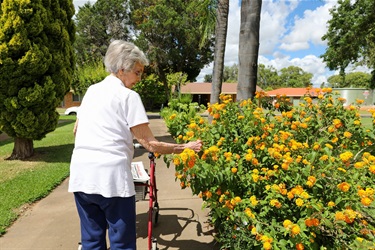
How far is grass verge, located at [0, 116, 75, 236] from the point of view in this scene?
3764 mm

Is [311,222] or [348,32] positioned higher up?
[348,32]

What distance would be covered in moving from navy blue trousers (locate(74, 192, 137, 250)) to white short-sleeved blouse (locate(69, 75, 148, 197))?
0.29ft

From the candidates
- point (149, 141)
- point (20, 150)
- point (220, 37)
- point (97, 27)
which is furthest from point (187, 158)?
point (97, 27)

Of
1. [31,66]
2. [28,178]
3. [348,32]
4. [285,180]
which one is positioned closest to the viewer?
[285,180]

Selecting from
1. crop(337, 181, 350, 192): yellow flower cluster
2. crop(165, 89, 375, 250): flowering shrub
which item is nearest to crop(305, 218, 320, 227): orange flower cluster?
crop(165, 89, 375, 250): flowering shrub

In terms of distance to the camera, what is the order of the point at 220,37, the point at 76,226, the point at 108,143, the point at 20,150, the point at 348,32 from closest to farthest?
1. the point at 108,143
2. the point at 76,226
3. the point at 220,37
4. the point at 20,150
5. the point at 348,32

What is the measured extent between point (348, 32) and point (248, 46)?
59.3ft

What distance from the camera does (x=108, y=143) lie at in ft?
5.66

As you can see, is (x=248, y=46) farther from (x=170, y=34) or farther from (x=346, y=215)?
(x=170, y=34)

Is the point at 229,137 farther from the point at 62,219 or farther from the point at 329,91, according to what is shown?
the point at 62,219

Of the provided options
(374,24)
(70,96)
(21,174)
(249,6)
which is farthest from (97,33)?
(249,6)

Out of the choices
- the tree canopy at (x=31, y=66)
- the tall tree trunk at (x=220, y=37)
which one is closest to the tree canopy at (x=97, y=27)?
the tree canopy at (x=31, y=66)

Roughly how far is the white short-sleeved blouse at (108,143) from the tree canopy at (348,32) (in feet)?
62.7

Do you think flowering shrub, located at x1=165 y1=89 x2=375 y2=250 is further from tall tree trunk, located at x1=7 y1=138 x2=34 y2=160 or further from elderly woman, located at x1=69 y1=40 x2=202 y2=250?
tall tree trunk, located at x1=7 y1=138 x2=34 y2=160
